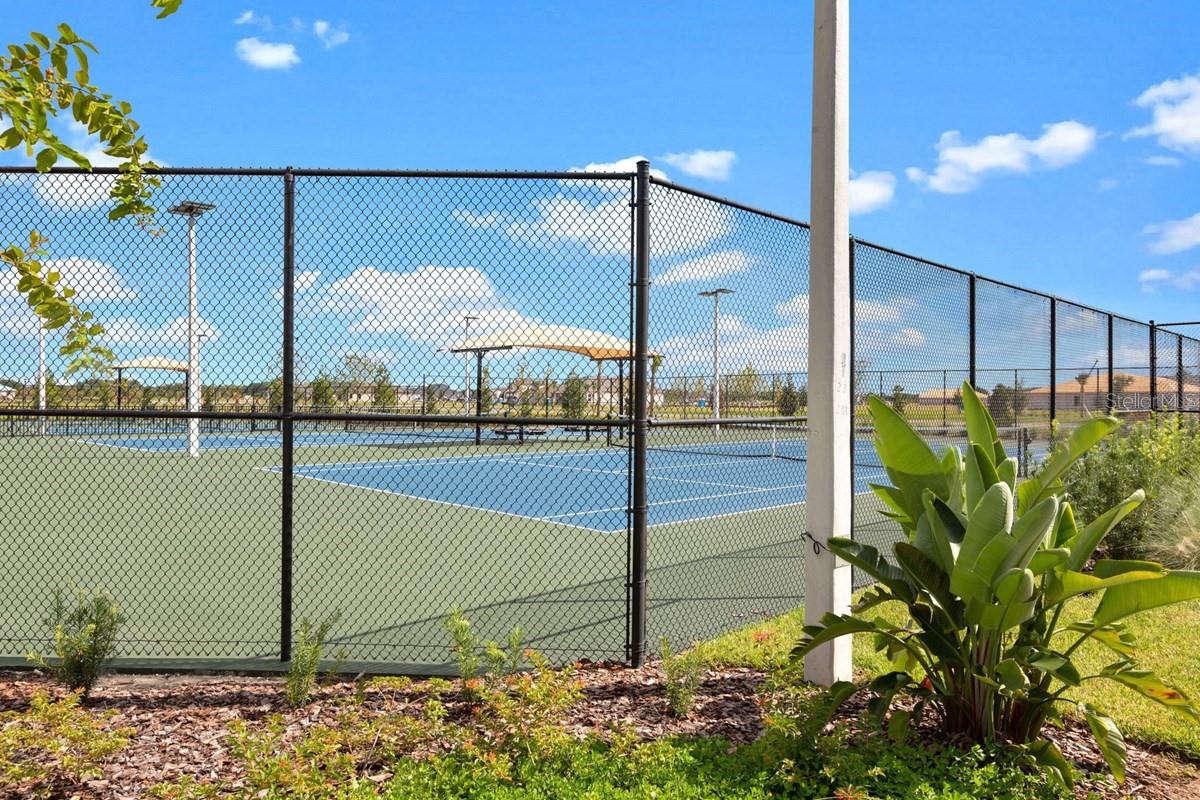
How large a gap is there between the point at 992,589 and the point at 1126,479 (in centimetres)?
667

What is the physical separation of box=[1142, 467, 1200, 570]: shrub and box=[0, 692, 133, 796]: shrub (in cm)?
859

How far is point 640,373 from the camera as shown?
207 inches

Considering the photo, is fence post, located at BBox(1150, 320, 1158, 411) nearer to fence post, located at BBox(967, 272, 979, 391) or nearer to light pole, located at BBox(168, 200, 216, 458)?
fence post, located at BBox(967, 272, 979, 391)

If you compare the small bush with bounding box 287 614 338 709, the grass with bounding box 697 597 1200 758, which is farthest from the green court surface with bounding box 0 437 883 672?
the small bush with bounding box 287 614 338 709

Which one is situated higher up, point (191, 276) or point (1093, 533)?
point (191, 276)

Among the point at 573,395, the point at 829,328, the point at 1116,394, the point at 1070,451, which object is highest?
the point at 829,328

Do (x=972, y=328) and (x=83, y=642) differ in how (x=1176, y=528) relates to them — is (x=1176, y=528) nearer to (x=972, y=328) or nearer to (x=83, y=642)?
(x=972, y=328)

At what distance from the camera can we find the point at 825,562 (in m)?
4.51

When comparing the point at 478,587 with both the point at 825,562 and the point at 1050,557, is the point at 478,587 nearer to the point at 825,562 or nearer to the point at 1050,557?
the point at 825,562

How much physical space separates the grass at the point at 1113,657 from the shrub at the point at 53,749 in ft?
9.84

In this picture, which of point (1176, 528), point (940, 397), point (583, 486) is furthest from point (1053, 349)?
A: point (583, 486)

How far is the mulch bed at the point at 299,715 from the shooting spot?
3682mm

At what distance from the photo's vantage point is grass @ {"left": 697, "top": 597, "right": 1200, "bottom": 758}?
435 centimetres

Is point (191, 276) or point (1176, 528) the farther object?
point (1176, 528)
